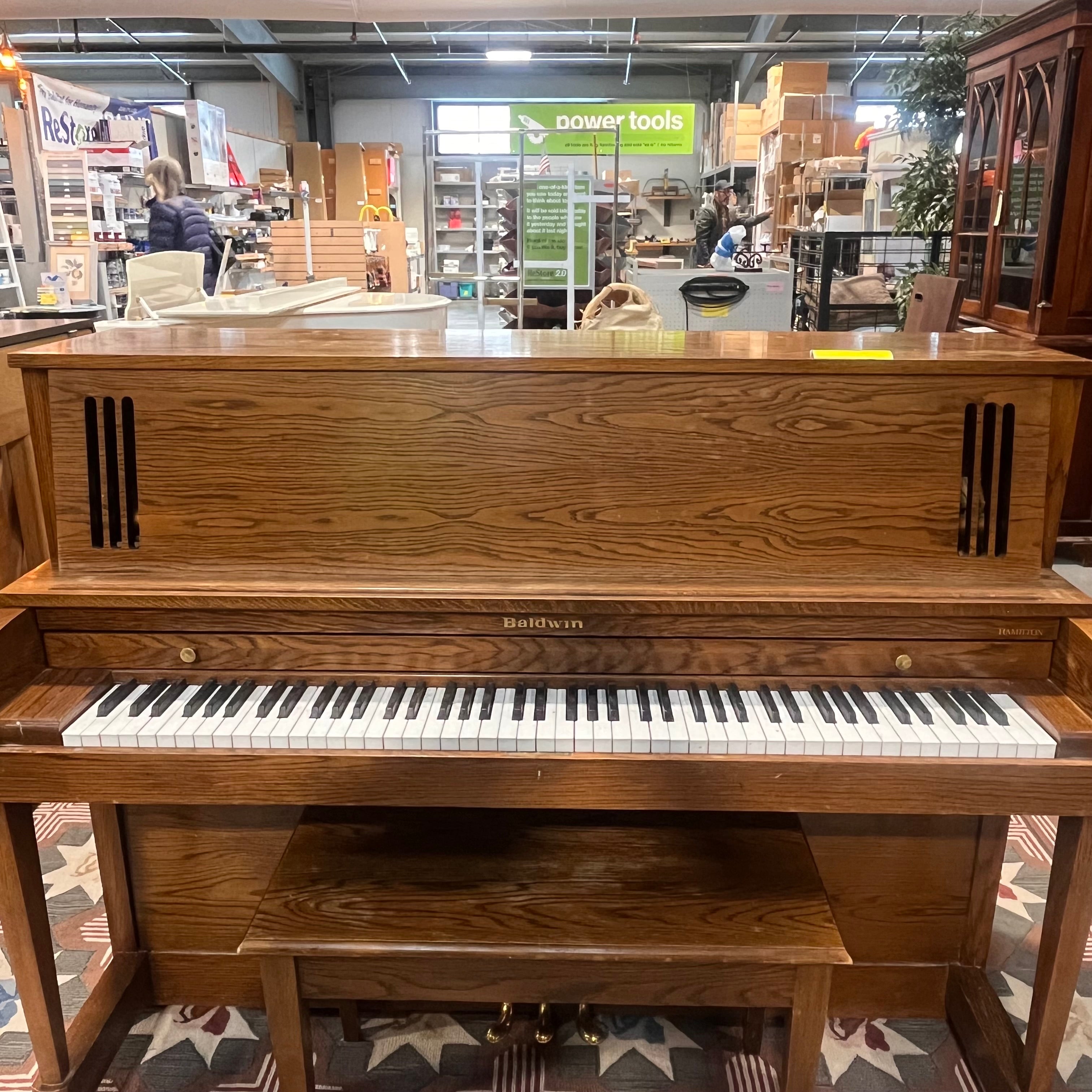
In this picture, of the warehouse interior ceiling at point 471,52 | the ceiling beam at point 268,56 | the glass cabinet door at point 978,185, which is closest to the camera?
the glass cabinet door at point 978,185

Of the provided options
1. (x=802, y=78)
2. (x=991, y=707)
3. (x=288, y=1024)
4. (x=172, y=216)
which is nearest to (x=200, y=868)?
(x=288, y=1024)

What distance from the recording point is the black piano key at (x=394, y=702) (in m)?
1.45

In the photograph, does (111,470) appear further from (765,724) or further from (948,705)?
(948,705)

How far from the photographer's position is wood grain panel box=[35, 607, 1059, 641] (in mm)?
1490

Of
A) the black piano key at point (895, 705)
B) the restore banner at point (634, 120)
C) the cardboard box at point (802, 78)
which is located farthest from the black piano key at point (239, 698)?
the restore banner at point (634, 120)

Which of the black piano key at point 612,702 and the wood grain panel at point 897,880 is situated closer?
the black piano key at point 612,702

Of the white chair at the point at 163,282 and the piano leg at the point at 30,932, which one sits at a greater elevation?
the white chair at the point at 163,282

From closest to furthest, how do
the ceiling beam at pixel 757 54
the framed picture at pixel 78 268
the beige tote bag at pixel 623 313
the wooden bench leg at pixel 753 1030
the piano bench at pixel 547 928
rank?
the piano bench at pixel 547 928 < the wooden bench leg at pixel 753 1030 < the beige tote bag at pixel 623 313 < the framed picture at pixel 78 268 < the ceiling beam at pixel 757 54

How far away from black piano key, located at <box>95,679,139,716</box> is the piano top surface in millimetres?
490

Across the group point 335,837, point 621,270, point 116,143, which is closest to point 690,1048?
point 335,837

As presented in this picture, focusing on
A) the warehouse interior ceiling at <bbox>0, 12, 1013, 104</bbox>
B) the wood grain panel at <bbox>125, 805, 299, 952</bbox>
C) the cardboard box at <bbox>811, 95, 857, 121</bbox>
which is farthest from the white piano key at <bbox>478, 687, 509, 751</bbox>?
the warehouse interior ceiling at <bbox>0, 12, 1013, 104</bbox>

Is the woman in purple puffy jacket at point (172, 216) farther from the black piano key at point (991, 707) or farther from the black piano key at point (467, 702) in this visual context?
the black piano key at point (991, 707)

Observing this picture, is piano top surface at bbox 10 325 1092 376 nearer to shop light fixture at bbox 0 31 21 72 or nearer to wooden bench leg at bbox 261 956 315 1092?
wooden bench leg at bbox 261 956 315 1092

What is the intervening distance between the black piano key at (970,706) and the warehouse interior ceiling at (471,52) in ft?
34.1
